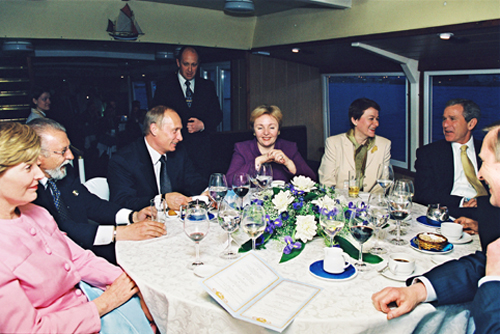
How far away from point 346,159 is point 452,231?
161cm

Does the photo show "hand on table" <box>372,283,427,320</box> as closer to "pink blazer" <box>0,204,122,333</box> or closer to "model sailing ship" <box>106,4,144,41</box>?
"pink blazer" <box>0,204,122,333</box>

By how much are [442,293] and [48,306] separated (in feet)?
4.58

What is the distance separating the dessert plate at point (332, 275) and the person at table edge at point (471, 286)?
0.50ft

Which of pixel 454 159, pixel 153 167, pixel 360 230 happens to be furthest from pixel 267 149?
pixel 360 230

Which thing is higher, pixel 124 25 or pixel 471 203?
pixel 124 25

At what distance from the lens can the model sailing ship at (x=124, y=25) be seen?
393 centimetres

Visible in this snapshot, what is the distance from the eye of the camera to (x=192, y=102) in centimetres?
445

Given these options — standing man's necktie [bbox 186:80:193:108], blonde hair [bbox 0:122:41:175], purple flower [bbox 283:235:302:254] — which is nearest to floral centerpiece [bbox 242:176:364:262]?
purple flower [bbox 283:235:302:254]

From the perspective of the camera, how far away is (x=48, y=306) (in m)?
1.45

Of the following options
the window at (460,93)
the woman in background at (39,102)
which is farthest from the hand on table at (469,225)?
the woman in background at (39,102)

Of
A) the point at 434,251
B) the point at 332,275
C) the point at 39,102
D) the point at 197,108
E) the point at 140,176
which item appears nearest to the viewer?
the point at 332,275

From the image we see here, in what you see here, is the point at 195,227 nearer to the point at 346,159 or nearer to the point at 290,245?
the point at 290,245

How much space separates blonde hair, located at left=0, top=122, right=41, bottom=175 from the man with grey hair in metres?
2.64

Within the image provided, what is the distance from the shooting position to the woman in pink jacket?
4.11ft
